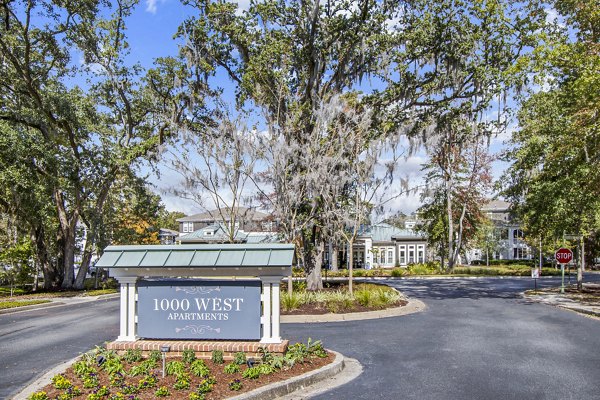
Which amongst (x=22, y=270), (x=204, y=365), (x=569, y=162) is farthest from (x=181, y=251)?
(x=22, y=270)

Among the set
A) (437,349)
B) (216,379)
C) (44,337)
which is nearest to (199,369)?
(216,379)

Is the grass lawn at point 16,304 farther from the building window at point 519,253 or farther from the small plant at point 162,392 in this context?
the building window at point 519,253

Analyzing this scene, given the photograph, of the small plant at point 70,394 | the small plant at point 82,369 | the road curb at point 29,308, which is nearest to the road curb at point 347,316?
the small plant at point 82,369

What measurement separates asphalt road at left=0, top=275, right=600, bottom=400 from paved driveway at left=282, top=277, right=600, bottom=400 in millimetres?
17

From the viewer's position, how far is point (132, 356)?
889 cm

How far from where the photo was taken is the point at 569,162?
2405 cm

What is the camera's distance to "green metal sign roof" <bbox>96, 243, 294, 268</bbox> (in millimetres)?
9094

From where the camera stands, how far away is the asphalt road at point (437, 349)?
8102mm

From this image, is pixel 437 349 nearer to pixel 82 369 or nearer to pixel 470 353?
pixel 470 353

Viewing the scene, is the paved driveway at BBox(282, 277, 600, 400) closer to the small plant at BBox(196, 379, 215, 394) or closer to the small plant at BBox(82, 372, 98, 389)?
the small plant at BBox(196, 379, 215, 394)

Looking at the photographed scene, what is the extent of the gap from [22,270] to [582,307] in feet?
91.0

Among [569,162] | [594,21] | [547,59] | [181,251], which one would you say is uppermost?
[594,21]

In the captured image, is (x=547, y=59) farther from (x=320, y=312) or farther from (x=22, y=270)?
(x=22, y=270)

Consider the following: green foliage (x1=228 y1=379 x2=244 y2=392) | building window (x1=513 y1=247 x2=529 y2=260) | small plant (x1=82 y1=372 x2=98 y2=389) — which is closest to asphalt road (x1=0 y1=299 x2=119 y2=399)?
small plant (x1=82 y1=372 x2=98 y2=389)
